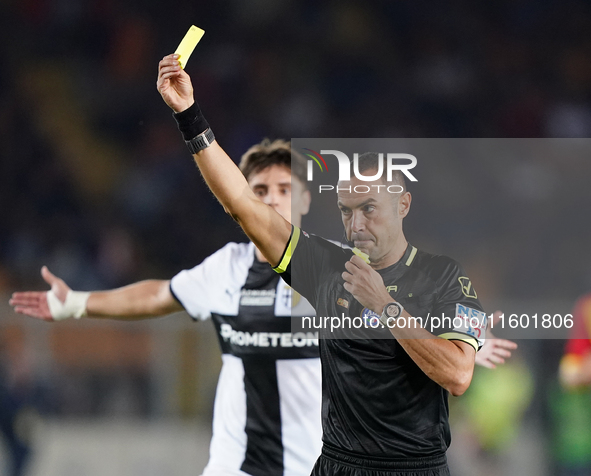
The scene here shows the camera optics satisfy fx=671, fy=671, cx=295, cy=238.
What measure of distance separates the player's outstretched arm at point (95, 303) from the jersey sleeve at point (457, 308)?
1.65 metres

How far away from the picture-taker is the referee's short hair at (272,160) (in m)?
3.37

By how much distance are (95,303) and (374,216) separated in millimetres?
1808

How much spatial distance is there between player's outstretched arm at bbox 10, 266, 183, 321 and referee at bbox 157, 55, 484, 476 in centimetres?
139

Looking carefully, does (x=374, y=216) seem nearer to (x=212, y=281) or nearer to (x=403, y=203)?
(x=403, y=203)

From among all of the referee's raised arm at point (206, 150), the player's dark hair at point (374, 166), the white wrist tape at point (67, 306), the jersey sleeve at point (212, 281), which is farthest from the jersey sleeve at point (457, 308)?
the white wrist tape at point (67, 306)

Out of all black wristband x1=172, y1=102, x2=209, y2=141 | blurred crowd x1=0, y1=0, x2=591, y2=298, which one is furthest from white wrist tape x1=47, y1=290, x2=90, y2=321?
blurred crowd x1=0, y1=0, x2=591, y2=298

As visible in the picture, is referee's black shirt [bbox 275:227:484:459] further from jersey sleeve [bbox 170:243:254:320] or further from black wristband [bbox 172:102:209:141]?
jersey sleeve [bbox 170:243:254:320]

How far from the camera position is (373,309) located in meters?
2.05

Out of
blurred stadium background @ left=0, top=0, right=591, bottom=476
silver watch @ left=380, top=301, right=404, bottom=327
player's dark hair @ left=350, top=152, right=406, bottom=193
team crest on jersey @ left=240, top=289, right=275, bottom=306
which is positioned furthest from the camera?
blurred stadium background @ left=0, top=0, right=591, bottom=476

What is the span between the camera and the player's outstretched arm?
3459mm

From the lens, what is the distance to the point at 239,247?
137 inches

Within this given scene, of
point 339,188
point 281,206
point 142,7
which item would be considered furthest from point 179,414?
point 142,7

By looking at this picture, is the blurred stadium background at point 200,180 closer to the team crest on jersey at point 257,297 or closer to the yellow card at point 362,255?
the team crest on jersey at point 257,297

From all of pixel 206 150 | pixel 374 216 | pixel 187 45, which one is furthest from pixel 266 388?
pixel 187 45
